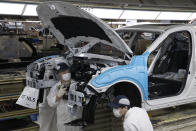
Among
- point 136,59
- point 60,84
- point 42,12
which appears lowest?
point 60,84

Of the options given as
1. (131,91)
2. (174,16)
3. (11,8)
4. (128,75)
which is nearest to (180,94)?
(131,91)

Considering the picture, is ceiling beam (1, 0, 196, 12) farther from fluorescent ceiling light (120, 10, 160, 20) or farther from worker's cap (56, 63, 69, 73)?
worker's cap (56, 63, 69, 73)

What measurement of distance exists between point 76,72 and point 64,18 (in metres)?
0.91

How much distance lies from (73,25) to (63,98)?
3.88ft

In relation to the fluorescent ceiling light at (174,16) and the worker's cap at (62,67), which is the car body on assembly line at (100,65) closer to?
the worker's cap at (62,67)

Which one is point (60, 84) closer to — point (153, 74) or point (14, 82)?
point (14, 82)

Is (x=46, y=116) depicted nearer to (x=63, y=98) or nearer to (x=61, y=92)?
(x=63, y=98)

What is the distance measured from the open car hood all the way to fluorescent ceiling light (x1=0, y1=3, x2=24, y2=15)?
182 cm

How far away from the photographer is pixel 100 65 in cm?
427

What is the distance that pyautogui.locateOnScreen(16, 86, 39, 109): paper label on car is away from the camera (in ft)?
14.0

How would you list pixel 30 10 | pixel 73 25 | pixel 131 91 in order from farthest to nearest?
pixel 30 10 < pixel 73 25 < pixel 131 91

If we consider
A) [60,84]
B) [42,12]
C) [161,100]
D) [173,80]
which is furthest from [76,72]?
[173,80]

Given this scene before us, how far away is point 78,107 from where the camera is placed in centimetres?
393

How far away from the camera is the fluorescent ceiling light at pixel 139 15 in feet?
26.5
